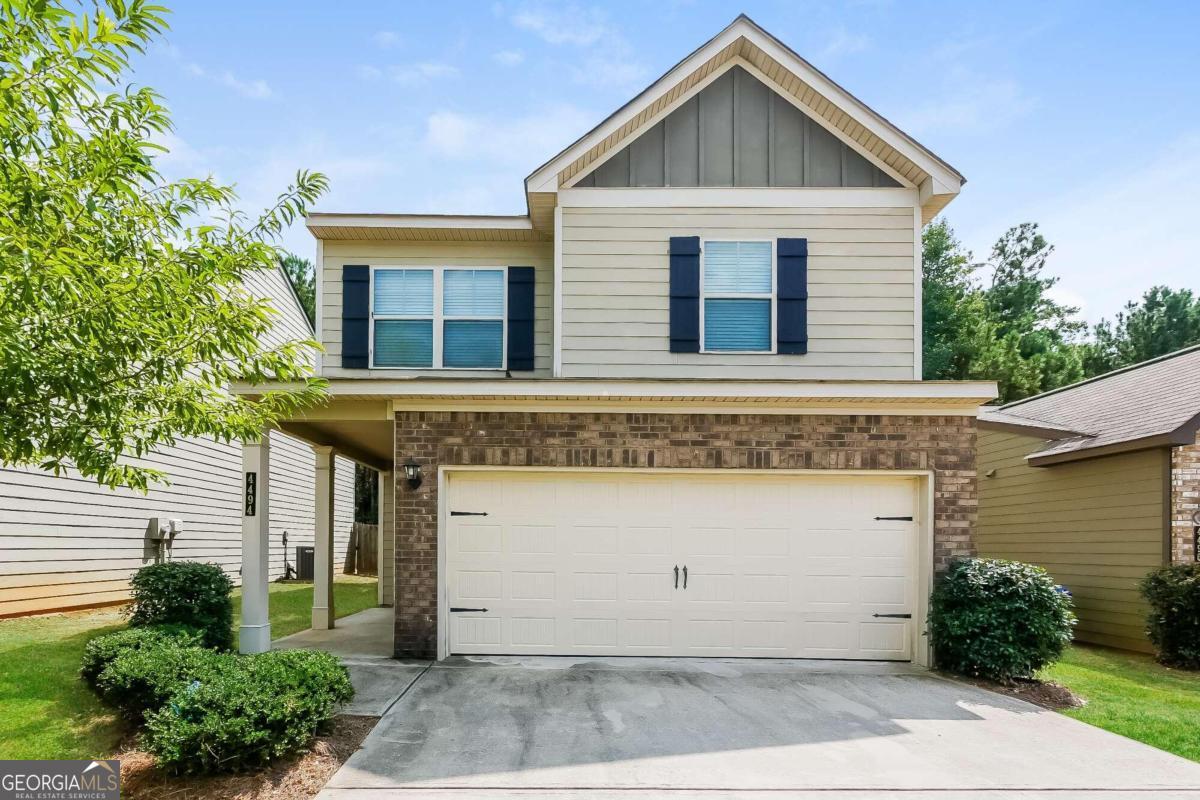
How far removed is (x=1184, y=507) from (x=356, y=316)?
10.9m

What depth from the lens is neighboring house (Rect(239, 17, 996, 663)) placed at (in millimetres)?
9102

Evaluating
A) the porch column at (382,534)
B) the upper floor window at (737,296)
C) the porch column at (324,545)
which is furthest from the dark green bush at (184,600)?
the upper floor window at (737,296)

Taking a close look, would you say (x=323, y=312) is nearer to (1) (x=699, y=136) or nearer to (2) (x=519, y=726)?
(1) (x=699, y=136)

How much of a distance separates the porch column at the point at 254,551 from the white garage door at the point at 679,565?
1971 mm

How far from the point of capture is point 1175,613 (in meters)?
9.95

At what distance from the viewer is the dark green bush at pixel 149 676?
20.0ft

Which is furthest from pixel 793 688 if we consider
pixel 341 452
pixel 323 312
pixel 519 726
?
pixel 341 452

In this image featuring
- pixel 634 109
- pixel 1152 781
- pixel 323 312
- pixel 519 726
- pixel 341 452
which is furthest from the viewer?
pixel 341 452

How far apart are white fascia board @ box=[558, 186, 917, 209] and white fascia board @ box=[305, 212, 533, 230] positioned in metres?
1.01

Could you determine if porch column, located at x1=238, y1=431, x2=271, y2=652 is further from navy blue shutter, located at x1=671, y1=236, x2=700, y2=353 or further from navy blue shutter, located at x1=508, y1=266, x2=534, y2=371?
navy blue shutter, located at x1=671, y1=236, x2=700, y2=353

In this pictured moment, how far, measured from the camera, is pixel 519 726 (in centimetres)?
658

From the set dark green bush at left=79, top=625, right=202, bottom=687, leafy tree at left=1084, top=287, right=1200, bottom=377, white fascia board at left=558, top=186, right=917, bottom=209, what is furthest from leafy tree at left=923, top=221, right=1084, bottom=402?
dark green bush at left=79, top=625, right=202, bottom=687

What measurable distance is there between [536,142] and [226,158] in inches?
199

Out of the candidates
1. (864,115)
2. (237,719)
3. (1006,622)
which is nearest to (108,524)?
(237,719)
